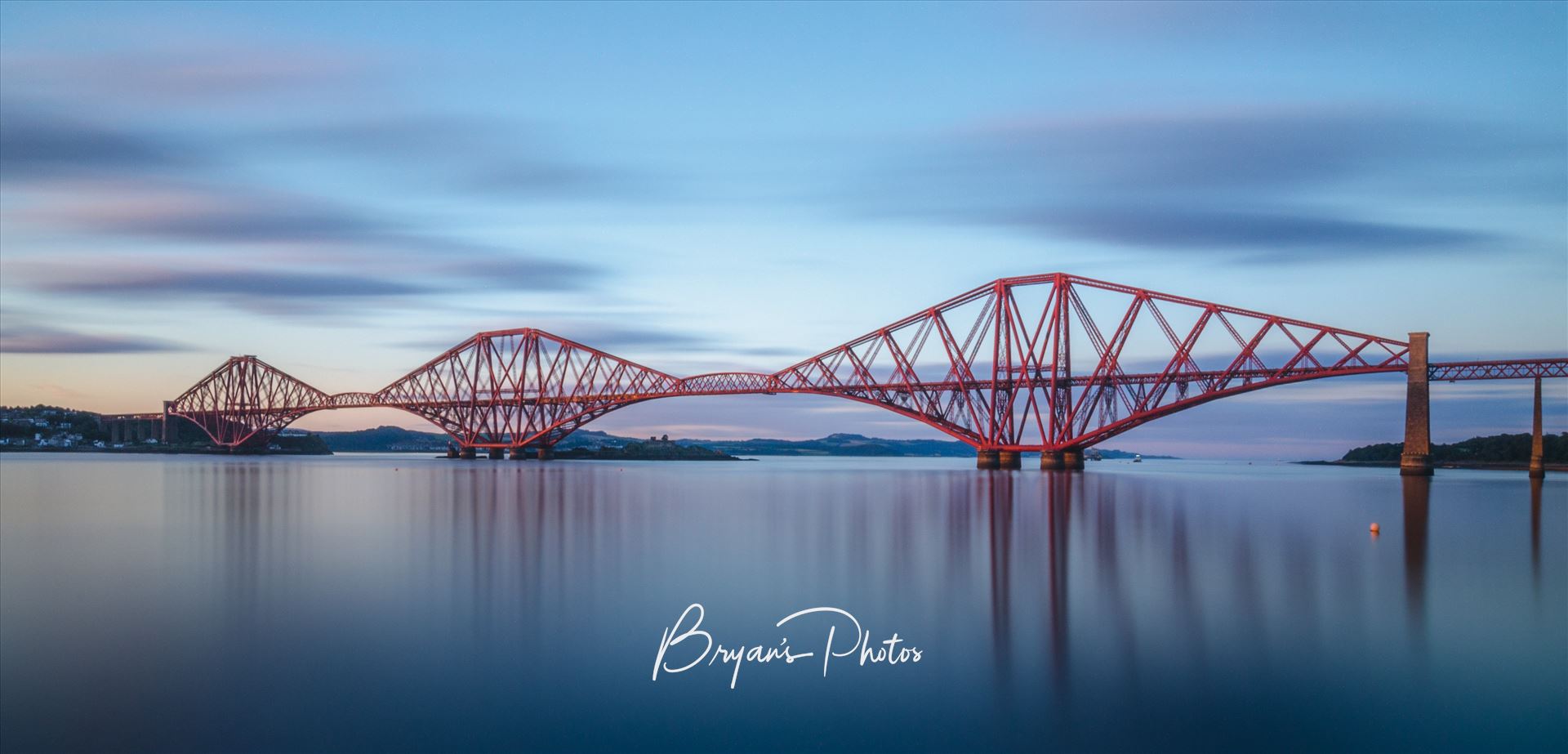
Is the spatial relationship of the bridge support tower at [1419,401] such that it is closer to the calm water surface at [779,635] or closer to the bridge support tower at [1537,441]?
the bridge support tower at [1537,441]

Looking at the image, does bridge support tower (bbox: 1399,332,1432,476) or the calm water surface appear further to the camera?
bridge support tower (bbox: 1399,332,1432,476)

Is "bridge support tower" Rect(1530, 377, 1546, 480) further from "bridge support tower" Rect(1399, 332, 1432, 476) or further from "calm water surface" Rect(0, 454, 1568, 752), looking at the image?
"calm water surface" Rect(0, 454, 1568, 752)

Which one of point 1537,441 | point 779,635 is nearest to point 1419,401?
point 1537,441

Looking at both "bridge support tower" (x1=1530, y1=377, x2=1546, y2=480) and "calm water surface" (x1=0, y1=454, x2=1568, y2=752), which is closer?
"calm water surface" (x1=0, y1=454, x2=1568, y2=752)

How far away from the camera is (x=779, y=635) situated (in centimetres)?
1310

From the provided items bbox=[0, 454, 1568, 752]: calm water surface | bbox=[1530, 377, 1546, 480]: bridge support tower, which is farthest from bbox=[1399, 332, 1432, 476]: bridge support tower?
bbox=[0, 454, 1568, 752]: calm water surface

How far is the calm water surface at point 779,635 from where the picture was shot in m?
9.40

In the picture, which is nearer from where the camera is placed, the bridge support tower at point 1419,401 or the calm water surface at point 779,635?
the calm water surface at point 779,635

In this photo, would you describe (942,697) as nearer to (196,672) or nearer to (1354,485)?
(196,672)

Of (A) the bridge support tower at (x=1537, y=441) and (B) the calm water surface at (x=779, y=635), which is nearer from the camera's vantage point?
(B) the calm water surface at (x=779, y=635)

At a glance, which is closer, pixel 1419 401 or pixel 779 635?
Result: pixel 779 635

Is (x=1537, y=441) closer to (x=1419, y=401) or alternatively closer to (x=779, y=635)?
(x=1419, y=401)

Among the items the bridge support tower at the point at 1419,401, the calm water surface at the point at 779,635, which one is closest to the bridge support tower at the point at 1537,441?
the bridge support tower at the point at 1419,401

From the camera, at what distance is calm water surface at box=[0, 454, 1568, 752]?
940cm
